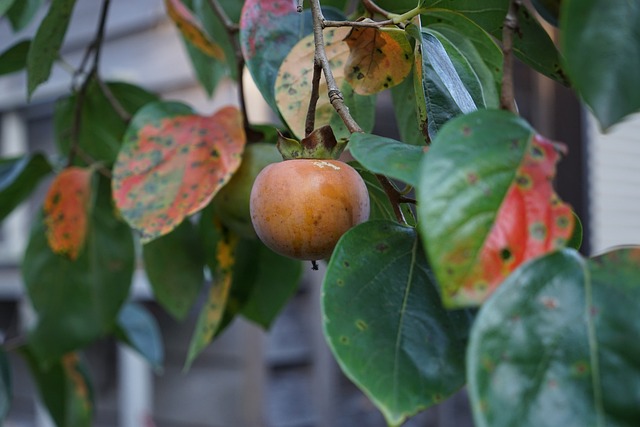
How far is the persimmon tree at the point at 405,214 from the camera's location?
11.8 inches

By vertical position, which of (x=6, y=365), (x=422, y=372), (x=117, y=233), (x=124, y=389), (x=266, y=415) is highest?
(x=422, y=372)

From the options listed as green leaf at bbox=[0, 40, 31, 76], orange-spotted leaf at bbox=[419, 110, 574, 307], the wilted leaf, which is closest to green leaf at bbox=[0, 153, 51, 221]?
green leaf at bbox=[0, 40, 31, 76]

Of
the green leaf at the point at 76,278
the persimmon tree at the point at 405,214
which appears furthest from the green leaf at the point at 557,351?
the green leaf at the point at 76,278

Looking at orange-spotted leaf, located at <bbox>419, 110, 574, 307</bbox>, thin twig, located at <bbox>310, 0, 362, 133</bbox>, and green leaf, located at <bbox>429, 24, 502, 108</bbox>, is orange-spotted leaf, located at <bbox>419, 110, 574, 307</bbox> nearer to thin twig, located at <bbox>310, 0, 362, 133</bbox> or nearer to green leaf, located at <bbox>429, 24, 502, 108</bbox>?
thin twig, located at <bbox>310, 0, 362, 133</bbox>

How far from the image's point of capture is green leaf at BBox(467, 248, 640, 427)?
0.29m

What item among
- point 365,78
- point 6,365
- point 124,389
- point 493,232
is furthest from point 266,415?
point 493,232

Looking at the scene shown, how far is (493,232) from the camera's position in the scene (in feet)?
1.03

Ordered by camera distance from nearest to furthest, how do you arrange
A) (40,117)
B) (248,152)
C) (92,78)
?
1. (248,152)
2. (92,78)
3. (40,117)

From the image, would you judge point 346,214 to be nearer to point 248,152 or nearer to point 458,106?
point 458,106

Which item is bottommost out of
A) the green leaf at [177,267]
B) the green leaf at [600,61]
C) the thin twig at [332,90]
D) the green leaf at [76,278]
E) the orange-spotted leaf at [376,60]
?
the green leaf at [76,278]

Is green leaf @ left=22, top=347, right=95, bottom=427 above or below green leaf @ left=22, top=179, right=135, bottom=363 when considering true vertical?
below

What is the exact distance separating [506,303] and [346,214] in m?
0.14

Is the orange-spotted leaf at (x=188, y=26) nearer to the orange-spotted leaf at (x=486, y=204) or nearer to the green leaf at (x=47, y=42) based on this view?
the green leaf at (x=47, y=42)

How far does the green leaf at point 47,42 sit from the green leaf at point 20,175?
23cm
